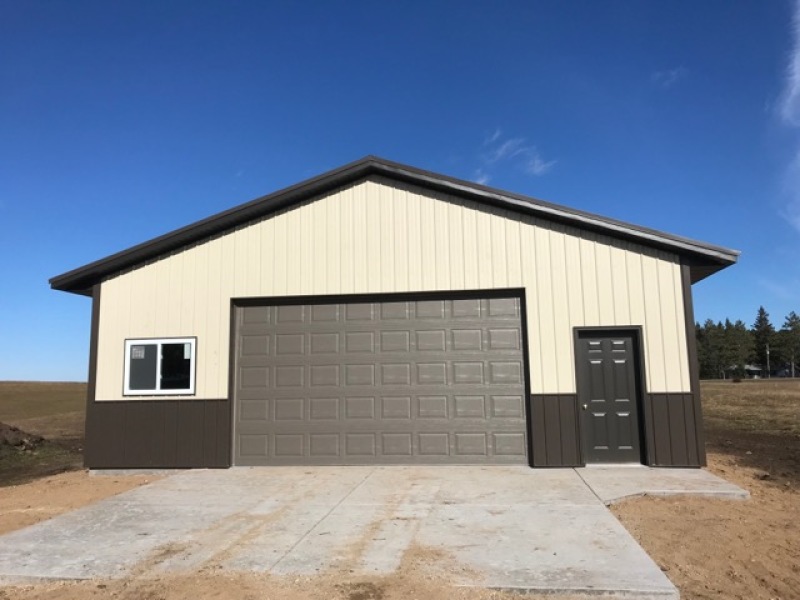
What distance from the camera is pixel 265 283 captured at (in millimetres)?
10844

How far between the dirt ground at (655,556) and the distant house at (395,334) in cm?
155

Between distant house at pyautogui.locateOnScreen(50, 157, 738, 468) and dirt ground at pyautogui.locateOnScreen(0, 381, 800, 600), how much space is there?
5.07ft

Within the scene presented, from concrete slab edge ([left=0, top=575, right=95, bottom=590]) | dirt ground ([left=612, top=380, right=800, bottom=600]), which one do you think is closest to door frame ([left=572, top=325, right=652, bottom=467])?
dirt ground ([left=612, top=380, right=800, bottom=600])

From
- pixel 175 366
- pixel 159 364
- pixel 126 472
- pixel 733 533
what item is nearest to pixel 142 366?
pixel 159 364

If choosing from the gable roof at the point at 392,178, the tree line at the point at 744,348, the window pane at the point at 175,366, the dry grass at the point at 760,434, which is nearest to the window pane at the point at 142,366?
the window pane at the point at 175,366

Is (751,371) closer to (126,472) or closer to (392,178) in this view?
(392,178)

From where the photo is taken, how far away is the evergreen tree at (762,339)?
10988cm

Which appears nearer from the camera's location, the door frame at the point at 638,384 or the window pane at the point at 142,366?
the door frame at the point at 638,384

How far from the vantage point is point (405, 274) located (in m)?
10.5

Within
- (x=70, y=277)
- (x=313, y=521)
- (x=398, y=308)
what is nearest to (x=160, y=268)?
(x=70, y=277)

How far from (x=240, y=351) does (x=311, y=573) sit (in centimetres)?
641

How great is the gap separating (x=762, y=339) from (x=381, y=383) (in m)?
124

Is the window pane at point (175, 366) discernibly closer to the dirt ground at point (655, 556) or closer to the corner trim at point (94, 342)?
the corner trim at point (94, 342)

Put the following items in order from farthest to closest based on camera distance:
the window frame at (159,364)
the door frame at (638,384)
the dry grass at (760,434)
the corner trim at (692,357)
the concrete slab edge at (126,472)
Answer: the window frame at (159,364)
the concrete slab edge at (126,472)
the dry grass at (760,434)
the door frame at (638,384)
the corner trim at (692,357)
